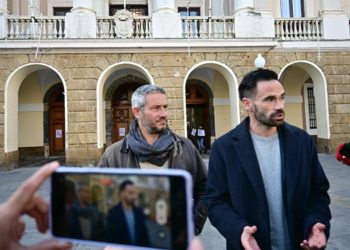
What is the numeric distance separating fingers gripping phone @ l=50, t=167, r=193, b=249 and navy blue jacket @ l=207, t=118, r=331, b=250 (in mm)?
1157

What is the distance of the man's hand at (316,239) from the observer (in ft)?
5.73

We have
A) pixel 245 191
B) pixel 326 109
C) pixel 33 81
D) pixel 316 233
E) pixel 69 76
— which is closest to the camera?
pixel 316 233

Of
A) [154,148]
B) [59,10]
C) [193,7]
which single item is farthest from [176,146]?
[59,10]

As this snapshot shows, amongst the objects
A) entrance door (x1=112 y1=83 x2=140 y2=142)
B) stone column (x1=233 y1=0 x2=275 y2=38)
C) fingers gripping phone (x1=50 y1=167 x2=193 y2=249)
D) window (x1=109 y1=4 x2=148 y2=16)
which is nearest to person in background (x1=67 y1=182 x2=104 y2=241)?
fingers gripping phone (x1=50 y1=167 x2=193 y2=249)

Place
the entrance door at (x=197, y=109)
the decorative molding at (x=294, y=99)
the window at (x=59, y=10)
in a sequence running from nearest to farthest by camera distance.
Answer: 1. the window at (x=59, y=10)
2. the decorative molding at (x=294, y=99)
3. the entrance door at (x=197, y=109)

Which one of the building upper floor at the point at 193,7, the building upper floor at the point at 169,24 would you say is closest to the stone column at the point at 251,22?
the building upper floor at the point at 169,24

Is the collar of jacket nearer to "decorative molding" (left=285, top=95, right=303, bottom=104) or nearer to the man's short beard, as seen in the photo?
the man's short beard

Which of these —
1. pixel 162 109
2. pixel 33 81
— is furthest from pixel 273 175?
pixel 33 81

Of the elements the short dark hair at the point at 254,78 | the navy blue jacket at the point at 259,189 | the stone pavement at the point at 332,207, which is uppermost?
the short dark hair at the point at 254,78

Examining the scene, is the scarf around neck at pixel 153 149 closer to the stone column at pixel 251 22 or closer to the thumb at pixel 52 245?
the thumb at pixel 52 245

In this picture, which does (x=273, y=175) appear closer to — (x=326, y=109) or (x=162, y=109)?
(x=162, y=109)

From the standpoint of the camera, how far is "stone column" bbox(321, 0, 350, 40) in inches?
478

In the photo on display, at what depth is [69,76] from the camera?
11.0 meters

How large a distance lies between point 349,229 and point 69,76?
9.94m
